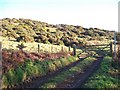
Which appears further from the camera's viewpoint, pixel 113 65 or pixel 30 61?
pixel 113 65

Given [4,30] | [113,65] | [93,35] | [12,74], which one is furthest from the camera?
[93,35]

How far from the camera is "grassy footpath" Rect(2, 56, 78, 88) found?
62.7ft

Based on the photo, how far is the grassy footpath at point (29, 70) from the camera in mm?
19122

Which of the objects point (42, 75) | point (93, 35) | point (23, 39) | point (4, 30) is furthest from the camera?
point (93, 35)

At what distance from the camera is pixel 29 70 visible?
21750 millimetres

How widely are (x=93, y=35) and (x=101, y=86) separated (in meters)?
81.3

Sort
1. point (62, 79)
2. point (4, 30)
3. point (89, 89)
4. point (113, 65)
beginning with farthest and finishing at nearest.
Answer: point (4, 30) → point (113, 65) → point (62, 79) → point (89, 89)

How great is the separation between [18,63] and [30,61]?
Result: 175 centimetres

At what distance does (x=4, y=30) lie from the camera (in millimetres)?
72375

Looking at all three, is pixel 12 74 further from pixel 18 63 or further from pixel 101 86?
pixel 101 86

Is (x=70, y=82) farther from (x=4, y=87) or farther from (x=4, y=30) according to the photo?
(x=4, y=30)

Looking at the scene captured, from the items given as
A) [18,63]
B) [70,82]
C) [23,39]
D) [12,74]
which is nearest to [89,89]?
[70,82]

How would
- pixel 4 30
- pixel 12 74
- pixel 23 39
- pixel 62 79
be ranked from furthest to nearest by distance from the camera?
pixel 4 30, pixel 23 39, pixel 62 79, pixel 12 74

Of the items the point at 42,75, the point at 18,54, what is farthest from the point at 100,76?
the point at 18,54
